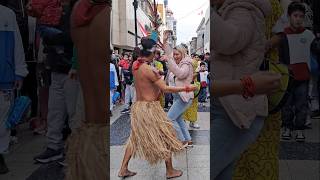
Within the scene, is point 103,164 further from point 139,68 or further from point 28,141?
point 139,68

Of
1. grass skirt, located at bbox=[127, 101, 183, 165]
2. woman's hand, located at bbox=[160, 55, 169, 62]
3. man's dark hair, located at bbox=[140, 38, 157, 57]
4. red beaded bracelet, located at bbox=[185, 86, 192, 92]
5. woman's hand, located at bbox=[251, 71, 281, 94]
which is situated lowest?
grass skirt, located at bbox=[127, 101, 183, 165]

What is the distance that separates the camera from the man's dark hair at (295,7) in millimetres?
1470

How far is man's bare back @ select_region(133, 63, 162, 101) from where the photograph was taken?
2.55m

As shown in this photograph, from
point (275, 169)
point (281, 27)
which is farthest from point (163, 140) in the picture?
point (281, 27)

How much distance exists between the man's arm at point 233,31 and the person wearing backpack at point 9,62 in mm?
676

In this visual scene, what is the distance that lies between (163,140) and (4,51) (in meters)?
1.49

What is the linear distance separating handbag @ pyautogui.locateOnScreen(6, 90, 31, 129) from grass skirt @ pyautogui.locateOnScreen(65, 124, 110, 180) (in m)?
0.20

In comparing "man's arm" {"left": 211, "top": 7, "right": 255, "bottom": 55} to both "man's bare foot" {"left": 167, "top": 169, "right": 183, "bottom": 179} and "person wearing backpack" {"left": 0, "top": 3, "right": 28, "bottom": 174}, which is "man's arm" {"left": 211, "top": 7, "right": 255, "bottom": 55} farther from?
"man's bare foot" {"left": 167, "top": 169, "right": 183, "bottom": 179}

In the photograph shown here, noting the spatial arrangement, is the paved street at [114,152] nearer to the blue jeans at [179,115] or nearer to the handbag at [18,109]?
the handbag at [18,109]

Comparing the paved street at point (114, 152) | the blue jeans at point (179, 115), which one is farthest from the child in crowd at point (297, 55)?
the blue jeans at point (179, 115)

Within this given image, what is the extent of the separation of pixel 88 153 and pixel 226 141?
497mm

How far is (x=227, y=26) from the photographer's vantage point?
1.42 m

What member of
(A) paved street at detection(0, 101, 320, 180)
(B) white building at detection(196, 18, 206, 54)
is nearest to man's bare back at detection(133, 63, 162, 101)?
(A) paved street at detection(0, 101, 320, 180)

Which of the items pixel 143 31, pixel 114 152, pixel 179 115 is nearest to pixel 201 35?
pixel 143 31
